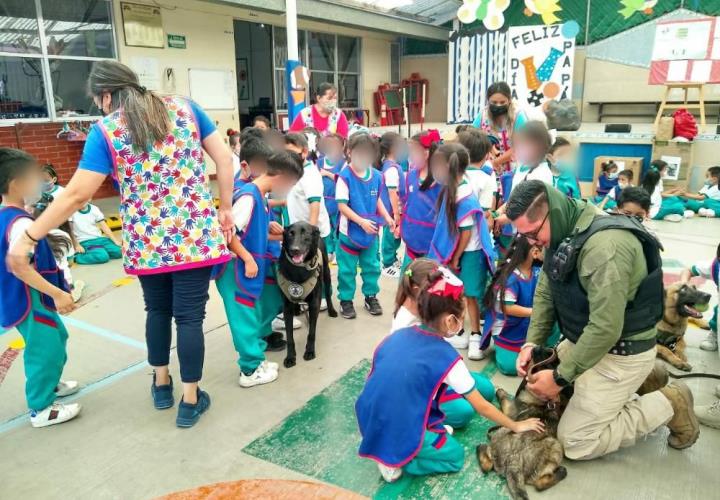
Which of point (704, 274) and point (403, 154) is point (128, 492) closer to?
point (704, 274)

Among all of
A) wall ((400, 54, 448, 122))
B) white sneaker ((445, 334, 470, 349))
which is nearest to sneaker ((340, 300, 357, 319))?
white sneaker ((445, 334, 470, 349))

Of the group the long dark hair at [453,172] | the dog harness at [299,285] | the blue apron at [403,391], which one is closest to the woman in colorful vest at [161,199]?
the dog harness at [299,285]

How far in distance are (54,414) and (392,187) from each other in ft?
10.1

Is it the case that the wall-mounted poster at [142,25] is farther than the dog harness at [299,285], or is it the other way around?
the wall-mounted poster at [142,25]

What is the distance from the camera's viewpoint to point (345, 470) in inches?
94.7

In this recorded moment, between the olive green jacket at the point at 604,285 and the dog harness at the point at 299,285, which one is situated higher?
the olive green jacket at the point at 604,285

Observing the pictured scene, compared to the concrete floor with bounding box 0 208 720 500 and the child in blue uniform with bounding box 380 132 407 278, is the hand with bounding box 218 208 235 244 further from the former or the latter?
the child in blue uniform with bounding box 380 132 407 278

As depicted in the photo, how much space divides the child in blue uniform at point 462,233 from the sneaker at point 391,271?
172 centimetres

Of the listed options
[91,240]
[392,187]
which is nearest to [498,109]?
[392,187]

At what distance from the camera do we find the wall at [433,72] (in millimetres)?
16844

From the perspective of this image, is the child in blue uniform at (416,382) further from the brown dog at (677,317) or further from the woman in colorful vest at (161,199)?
the brown dog at (677,317)

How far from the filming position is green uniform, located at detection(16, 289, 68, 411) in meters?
2.68

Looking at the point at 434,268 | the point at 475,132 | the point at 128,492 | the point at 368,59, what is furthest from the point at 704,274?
the point at 368,59

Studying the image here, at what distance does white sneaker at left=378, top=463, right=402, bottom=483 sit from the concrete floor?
1.22 ft
